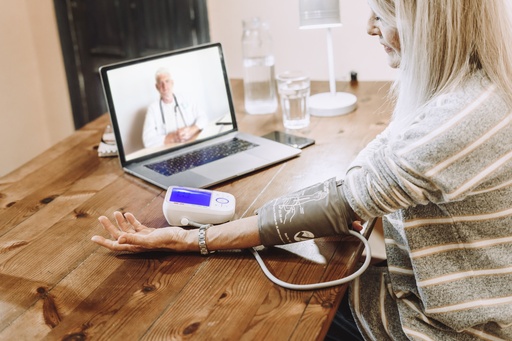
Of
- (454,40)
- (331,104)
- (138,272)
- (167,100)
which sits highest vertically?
(454,40)

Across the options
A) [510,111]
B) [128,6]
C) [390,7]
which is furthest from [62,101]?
[510,111]

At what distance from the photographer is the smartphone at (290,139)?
149cm

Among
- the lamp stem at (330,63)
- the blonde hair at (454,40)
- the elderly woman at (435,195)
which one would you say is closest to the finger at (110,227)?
the elderly woman at (435,195)

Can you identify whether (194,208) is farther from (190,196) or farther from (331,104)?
(331,104)

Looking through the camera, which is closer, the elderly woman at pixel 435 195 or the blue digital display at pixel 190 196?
the elderly woman at pixel 435 195

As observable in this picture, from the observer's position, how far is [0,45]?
2.70m

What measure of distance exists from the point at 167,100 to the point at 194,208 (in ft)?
1.37

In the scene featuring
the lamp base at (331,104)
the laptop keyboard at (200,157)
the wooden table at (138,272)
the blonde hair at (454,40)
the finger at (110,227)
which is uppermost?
the blonde hair at (454,40)

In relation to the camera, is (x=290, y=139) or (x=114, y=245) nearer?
(x=114, y=245)

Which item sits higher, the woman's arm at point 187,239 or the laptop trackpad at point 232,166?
the laptop trackpad at point 232,166

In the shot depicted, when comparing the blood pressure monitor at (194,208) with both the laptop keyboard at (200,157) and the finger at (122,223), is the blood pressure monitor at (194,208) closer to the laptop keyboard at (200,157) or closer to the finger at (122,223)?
the finger at (122,223)

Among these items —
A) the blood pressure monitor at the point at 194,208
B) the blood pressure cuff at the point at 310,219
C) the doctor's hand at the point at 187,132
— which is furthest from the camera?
the doctor's hand at the point at 187,132

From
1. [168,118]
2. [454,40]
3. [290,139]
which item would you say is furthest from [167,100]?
[454,40]

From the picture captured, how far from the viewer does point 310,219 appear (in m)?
1.00
